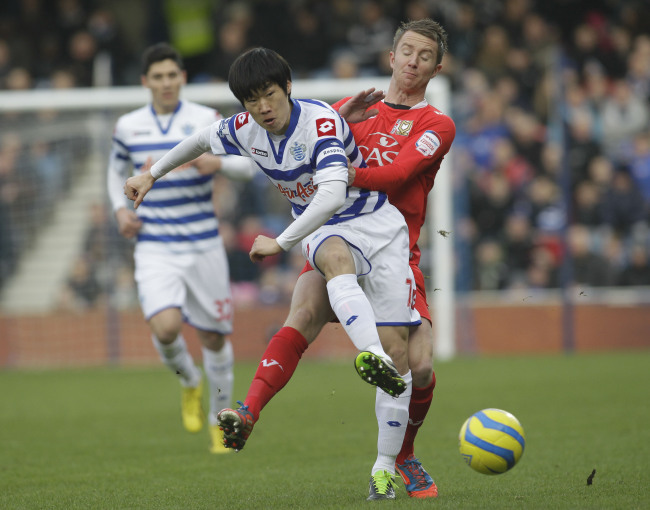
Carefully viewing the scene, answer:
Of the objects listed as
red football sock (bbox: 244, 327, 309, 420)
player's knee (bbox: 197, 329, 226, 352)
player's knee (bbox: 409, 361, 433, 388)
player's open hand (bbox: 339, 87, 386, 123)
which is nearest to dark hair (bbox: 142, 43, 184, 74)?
player's knee (bbox: 197, 329, 226, 352)

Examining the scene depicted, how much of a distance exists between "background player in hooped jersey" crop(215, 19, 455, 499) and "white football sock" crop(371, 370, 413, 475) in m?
0.02

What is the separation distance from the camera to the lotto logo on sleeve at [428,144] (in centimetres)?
534

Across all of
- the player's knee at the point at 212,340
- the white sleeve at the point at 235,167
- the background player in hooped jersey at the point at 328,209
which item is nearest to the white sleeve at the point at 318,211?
the background player in hooped jersey at the point at 328,209

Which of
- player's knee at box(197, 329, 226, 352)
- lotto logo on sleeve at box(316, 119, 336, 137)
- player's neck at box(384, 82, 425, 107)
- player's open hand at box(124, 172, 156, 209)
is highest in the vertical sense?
player's neck at box(384, 82, 425, 107)

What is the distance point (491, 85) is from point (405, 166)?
38.0 feet

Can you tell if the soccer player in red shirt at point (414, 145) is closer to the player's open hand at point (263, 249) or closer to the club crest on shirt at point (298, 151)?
the club crest on shirt at point (298, 151)

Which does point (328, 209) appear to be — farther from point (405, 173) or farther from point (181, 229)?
point (181, 229)

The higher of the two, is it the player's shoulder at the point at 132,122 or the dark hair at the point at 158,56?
the dark hair at the point at 158,56

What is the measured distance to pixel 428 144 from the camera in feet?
17.6

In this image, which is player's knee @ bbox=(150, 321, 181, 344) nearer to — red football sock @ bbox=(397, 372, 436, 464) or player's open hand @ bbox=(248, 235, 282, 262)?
red football sock @ bbox=(397, 372, 436, 464)

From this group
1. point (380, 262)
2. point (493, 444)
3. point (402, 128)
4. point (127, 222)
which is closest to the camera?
point (493, 444)

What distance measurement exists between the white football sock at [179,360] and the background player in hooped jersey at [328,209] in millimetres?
2220

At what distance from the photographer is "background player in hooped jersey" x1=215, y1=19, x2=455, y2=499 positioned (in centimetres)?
520

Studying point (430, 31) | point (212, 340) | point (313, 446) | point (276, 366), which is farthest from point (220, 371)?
point (430, 31)
